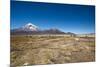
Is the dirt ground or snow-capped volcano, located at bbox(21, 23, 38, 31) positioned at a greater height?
snow-capped volcano, located at bbox(21, 23, 38, 31)

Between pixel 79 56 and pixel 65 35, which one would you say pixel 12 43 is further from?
pixel 79 56

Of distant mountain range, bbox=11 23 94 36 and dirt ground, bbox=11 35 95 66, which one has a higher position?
distant mountain range, bbox=11 23 94 36

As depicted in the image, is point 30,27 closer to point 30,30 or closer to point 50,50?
point 30,30

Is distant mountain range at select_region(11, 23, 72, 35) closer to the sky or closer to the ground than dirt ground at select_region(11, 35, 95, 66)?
closer to the sky

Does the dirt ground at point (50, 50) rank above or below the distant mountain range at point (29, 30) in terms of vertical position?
below

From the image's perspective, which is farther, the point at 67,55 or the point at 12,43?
the point at 67,55

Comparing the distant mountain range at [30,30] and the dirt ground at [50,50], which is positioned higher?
the distant mountain range at [30,30]
